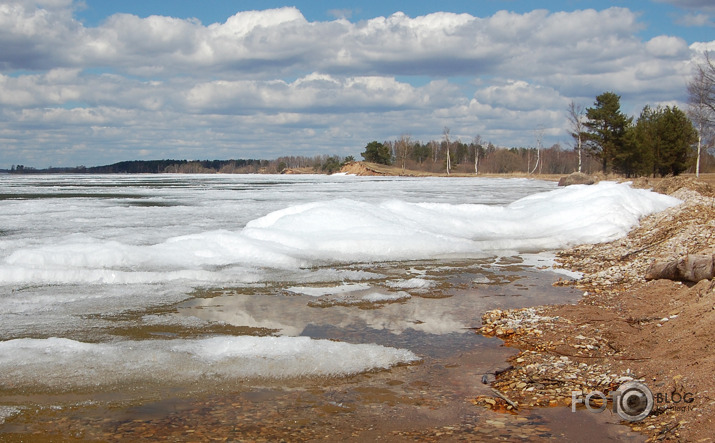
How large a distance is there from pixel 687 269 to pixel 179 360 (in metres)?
7.53

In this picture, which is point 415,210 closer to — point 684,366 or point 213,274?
point 213,274

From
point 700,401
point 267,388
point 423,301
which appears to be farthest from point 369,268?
point 700,401

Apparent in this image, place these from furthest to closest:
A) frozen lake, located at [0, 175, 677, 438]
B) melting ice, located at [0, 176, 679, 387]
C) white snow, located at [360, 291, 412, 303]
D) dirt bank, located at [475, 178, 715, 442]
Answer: white snow, located at [360, 291, 412, 303]
melting ice, located at [0, 176, 679, 387]
frozen lake, located at [0, 175, 677, 438]
dirt bank, located at [475, 178, 715, 442]

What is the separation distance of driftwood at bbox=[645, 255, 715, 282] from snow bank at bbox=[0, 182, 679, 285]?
5.13 meters

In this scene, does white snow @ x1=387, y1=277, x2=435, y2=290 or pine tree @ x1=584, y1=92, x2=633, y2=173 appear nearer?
white snow @ x1=387, y1=277, x2=435, y2=290

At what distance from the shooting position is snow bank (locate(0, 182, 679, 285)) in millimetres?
11391

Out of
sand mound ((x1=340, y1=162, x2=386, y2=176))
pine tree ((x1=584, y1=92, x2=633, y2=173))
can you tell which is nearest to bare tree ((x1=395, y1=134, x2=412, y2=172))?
sand mound ((x1=340, y1=162, x2=386, y2=176))

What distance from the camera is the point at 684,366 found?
5.42 m

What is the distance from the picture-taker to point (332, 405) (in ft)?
16.9

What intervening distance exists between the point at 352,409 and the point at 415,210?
14.1 m

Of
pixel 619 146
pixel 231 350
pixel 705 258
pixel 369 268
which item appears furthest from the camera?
pixel 619 146

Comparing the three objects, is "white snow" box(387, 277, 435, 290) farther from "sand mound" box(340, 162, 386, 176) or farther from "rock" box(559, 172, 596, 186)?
"sand mound" box(340, 162, 386, 176)

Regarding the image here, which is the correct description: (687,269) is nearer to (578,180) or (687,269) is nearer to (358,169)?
(578,180)

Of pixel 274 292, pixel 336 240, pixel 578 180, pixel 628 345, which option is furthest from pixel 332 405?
pixel 578 180
